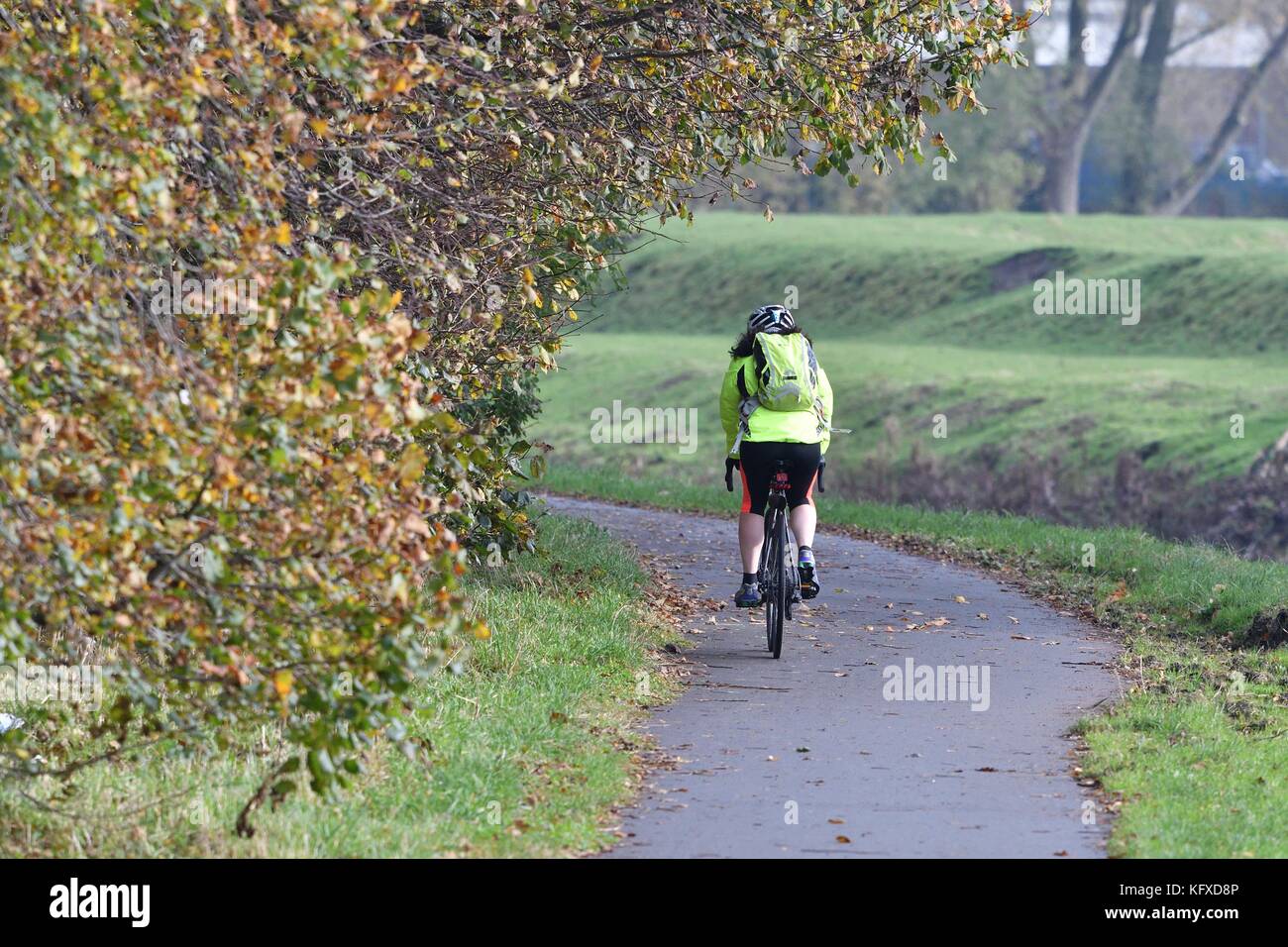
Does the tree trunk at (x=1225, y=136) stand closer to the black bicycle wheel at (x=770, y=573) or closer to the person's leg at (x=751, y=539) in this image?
the person's leg at (x=751, y=539)

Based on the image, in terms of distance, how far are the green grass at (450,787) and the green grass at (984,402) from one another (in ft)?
70.2

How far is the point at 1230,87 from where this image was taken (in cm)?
6894

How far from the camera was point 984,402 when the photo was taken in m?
37.1

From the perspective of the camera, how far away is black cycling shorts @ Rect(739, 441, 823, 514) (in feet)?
35.4

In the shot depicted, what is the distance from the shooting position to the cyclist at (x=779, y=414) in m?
10.6

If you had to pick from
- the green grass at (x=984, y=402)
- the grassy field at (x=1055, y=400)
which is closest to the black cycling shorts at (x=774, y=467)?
the grassy field at (x=1055, y=400)

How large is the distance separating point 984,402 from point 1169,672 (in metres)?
26.9

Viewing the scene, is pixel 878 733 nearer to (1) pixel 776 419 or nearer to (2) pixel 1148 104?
(1) pixel 776 419

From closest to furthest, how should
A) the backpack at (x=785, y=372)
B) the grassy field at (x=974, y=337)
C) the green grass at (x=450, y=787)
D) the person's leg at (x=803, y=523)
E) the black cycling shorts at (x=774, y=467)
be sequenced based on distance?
the green grass at (x=450, y=787)
the backpack at (x=785, y=372)
the black cycling shorts at (x=774, y=467)
the person's leg at (x=803, y=523)
the grassy field at (x=974, y=337)

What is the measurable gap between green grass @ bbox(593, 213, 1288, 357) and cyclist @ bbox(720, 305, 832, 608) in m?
31.7

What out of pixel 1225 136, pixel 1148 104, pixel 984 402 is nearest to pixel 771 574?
pixel 984 402

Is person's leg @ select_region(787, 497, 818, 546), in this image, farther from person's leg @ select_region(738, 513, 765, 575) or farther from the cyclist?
person's leg @ select_region(738, 513, 765, 575)

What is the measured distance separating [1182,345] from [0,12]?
39939 millimetres
